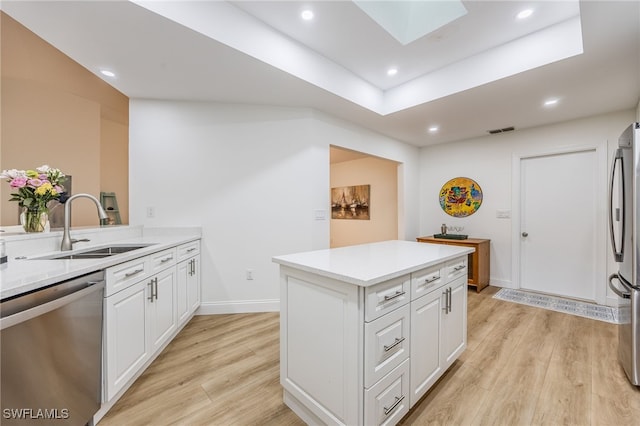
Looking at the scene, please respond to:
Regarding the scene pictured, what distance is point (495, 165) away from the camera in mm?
4152

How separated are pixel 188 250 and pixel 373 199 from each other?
4.08 m

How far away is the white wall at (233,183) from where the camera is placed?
2941 mm

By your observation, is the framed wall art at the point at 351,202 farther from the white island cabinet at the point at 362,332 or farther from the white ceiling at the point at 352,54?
the white island cabinet at the point at 362,332

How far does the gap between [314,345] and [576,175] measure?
13.8ft

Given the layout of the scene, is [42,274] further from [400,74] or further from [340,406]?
[400,74]

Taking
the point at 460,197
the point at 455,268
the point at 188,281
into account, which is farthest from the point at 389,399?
the point at 460,197

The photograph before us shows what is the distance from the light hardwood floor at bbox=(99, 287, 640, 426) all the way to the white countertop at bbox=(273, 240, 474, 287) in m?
0.91

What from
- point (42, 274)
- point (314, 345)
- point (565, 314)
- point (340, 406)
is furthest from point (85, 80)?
point (565, 314)

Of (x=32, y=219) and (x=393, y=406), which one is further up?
(x=32, y=219)

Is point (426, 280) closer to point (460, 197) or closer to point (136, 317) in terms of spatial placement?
point (136, 317)

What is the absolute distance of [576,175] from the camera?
3.50 meters

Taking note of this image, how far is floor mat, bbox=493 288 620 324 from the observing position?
2.99 m

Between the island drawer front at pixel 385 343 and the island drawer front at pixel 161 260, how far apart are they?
1.70 meters

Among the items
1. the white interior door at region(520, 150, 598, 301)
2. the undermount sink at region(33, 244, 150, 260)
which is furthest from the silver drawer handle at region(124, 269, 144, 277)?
the white interior door at region(520, 150, 598, 301)
